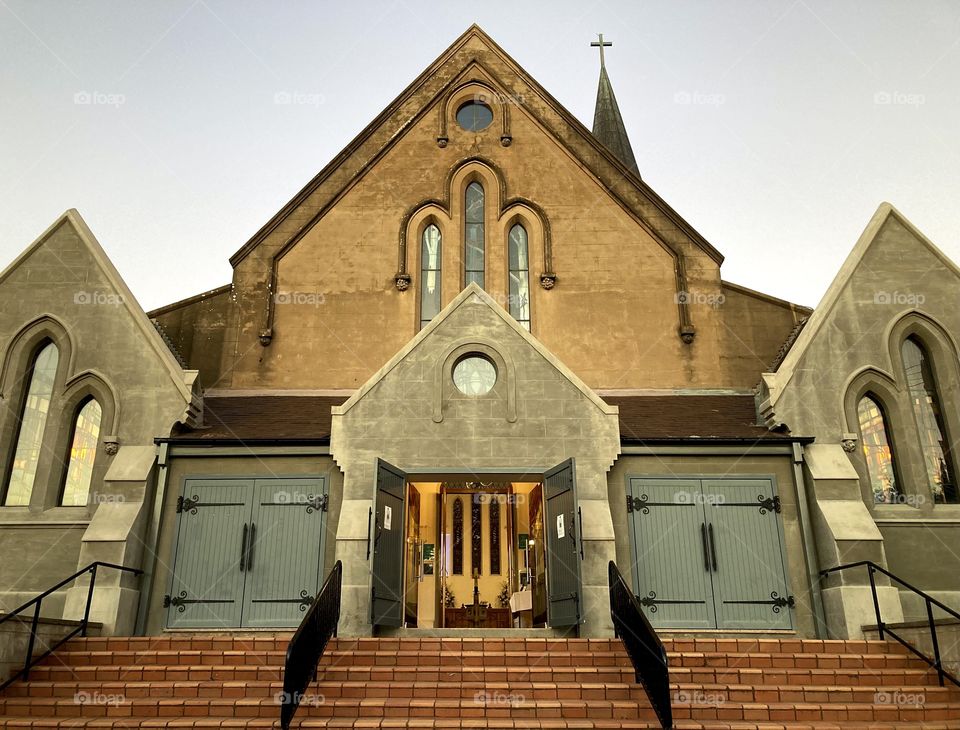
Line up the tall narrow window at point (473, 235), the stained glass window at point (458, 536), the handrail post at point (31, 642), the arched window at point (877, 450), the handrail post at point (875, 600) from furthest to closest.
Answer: the stained glass window at point (458, 536) → the tall narrow window at point (473, 235) → the arched window at point (877, 450) → the handrail post at point (875, 600) → the handrail post at point (31, 642)

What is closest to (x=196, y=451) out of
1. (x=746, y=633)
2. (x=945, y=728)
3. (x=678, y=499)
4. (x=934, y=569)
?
(x=678, y=499)

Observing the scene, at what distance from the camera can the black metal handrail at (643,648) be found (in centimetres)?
799

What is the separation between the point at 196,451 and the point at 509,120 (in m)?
11.5

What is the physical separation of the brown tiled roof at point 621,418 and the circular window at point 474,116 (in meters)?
7.92

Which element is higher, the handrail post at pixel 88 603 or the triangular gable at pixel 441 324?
the triangular gable at pixel 441 324

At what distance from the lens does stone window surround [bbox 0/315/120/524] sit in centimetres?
1407

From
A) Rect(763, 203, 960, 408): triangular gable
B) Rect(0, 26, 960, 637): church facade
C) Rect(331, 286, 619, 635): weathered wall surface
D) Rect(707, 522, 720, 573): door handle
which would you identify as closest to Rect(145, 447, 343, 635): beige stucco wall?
Rect(0, 26, 960, 637): church facade

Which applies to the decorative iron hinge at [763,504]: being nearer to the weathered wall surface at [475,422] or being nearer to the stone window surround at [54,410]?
the weathered wall surface at [475,422]

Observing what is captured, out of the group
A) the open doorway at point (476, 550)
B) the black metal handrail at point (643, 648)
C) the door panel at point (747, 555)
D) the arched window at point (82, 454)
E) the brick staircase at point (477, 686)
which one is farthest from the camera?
the arched window at point (82, 454)

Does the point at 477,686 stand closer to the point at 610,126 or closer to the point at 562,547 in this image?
the point at 562,547

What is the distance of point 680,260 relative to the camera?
19.0m

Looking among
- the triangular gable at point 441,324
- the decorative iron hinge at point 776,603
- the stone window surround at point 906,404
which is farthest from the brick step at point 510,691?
the triangular gable at point 441,324

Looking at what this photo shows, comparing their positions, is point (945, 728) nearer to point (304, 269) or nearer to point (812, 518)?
point (812, 518)

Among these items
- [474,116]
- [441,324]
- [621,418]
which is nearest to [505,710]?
[441,324]
